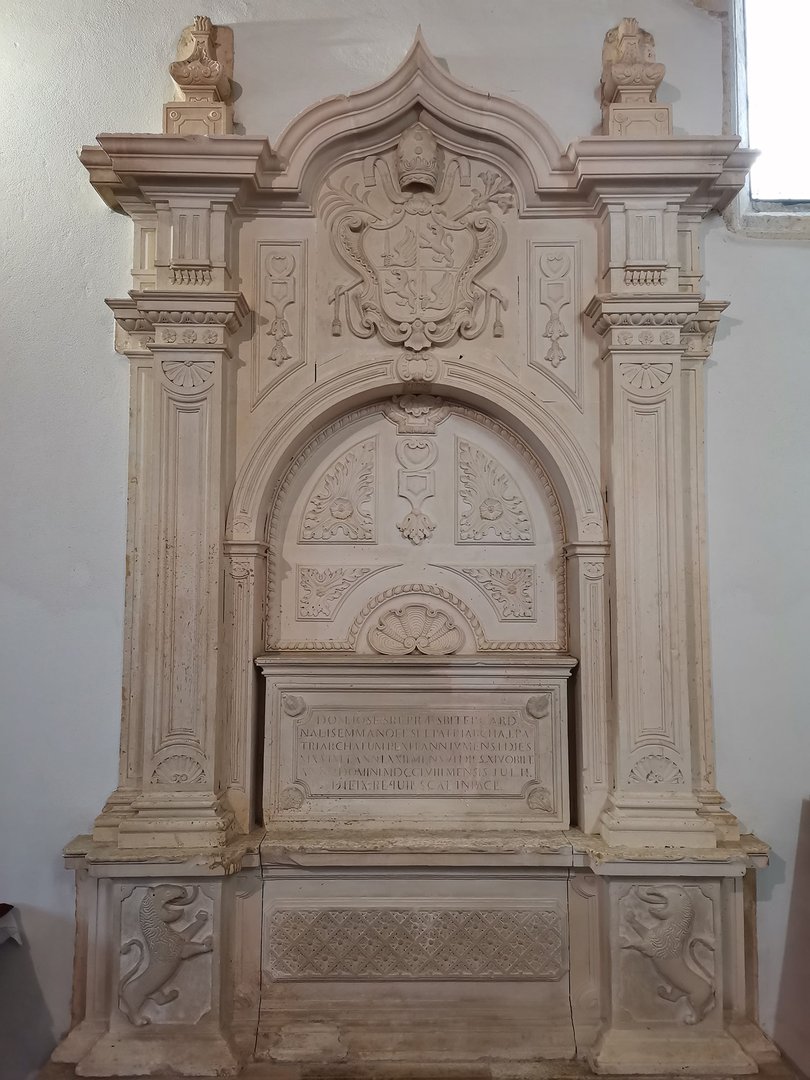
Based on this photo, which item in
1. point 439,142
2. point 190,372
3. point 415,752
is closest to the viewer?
point 190,372

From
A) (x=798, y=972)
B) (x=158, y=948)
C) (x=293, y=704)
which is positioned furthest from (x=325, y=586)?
(x=798, y=972)

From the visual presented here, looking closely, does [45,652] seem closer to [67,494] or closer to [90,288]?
[67,494]

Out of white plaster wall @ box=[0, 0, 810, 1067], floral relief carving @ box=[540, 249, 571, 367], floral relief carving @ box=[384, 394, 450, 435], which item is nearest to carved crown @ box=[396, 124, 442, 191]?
white plaster wall @ box=[0, 0, 810, 1067]

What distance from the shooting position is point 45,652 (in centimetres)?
340

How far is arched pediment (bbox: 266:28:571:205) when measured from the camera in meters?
3.41

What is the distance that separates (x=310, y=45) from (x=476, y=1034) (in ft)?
15.2

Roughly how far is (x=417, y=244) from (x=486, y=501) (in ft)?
4.24

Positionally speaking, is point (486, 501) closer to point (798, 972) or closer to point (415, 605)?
point (415, 605)

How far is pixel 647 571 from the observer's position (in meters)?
3.23

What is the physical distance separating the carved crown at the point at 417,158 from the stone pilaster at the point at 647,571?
1.03 meters

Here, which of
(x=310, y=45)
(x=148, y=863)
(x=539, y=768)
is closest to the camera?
(x=148, y=863)

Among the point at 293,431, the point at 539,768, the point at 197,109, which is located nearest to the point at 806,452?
the point at 539,768

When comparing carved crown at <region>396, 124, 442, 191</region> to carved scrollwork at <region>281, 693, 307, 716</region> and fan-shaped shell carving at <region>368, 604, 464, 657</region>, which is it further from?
carved scrollwork at <region>281, 693, 307, 716</region>

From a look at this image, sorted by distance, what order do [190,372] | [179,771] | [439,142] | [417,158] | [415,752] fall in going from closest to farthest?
[179,771] → [190,372] → [415,752] → [417,158] → [439,142]
